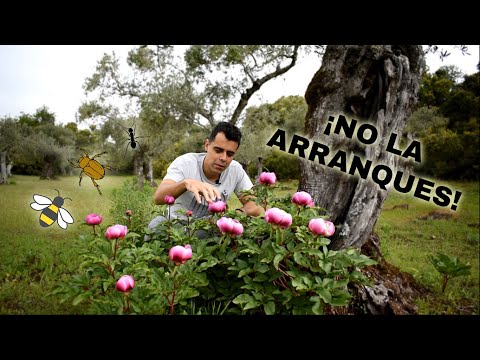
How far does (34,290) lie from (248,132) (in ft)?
5.91

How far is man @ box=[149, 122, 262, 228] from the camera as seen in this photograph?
5.30ft

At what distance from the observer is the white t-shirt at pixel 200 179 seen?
181 centimetres

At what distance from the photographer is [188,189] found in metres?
1.29

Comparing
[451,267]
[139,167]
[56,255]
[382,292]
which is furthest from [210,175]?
[451,267]

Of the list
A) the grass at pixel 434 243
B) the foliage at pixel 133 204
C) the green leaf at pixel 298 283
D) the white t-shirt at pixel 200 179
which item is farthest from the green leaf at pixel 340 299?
the grass at pixel 434 243

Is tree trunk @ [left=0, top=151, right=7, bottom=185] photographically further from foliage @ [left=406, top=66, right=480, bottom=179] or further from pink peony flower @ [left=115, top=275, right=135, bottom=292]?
foliage @ [left=406, top=66, right=480, bottom=179]

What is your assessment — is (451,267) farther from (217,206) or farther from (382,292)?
(217,206)

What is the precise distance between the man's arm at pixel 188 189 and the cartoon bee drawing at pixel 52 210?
1.39ft

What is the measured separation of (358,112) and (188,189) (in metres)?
1.30

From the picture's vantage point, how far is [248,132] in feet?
8.96

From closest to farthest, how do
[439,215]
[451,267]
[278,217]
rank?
1. [278,217]
2. [451,267]
3. [439,215]

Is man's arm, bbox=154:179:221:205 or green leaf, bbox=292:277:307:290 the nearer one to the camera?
green leaf, bbox=292:277:307:290

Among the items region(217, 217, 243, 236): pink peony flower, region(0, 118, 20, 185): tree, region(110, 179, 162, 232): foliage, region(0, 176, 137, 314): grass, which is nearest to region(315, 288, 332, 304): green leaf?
region(217, 217, 243, 236): pink peony flower
